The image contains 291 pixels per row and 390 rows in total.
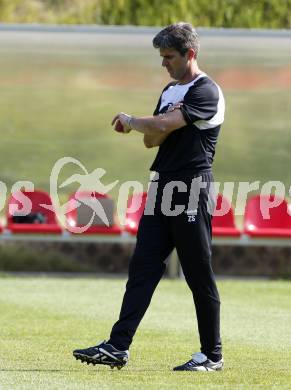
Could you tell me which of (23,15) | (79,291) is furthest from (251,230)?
(23,15)

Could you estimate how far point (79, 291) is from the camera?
14.6m

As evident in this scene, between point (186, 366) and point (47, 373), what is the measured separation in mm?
897

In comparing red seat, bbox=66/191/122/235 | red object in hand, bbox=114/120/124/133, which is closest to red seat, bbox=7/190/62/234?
red seat, bbox=66/191/122/235

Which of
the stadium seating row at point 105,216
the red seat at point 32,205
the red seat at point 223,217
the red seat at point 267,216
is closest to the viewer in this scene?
the stadium seating row at point 105,216

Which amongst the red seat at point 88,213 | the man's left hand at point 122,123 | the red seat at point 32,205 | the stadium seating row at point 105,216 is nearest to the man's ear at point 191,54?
the man's left hand at point 122,123

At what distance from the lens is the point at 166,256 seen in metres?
7.99

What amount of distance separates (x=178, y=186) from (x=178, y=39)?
0.91m

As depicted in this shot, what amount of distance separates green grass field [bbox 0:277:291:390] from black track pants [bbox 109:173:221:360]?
360 millimetres

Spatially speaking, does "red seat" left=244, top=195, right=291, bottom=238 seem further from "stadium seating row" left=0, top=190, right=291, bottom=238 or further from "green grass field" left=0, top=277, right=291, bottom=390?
"green grass field" left=0, top=277, right=291, bottom=390

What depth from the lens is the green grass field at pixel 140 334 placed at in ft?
25.1

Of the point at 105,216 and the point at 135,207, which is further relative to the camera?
the point at 135,207

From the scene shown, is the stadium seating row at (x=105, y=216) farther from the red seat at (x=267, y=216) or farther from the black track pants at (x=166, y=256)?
the black track pants at (x=166, y=256)

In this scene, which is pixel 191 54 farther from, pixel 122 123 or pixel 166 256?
pixel 166 256

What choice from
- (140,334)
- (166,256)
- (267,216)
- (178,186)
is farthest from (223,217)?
(178,186)
